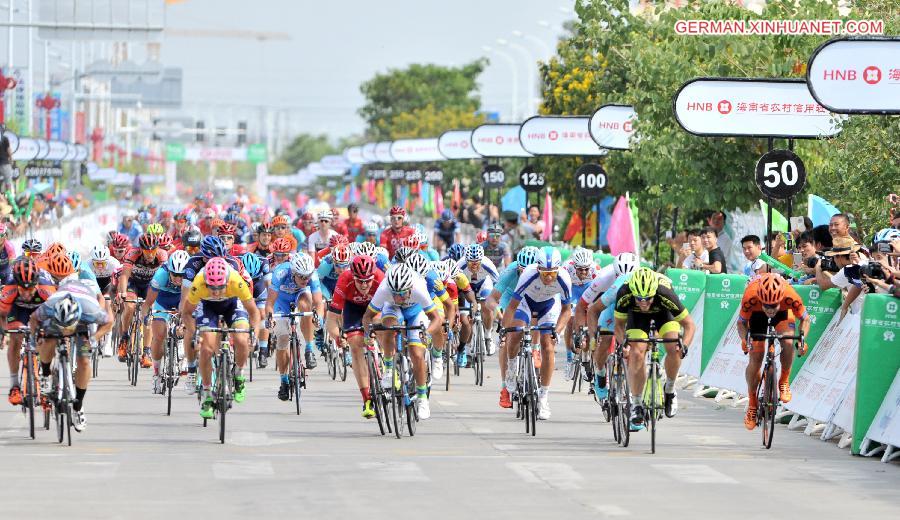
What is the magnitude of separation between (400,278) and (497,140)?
1187 inches

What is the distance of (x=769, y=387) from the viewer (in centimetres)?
1608

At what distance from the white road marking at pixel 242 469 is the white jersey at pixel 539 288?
3842 millimetres

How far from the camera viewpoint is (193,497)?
12.5 metres

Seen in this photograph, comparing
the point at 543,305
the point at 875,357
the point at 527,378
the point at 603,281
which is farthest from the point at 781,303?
the point at 543,305

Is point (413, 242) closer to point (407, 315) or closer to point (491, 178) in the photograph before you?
point (407, 315)

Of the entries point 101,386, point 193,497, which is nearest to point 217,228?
point 101,386

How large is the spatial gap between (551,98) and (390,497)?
1357 inches

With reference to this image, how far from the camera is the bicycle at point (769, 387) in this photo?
16.1 m

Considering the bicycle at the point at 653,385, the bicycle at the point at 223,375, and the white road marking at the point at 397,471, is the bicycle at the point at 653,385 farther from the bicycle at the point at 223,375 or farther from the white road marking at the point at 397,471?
the bicycle at the point at 223,375

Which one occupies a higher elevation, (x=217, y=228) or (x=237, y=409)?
(x=217, y=228)

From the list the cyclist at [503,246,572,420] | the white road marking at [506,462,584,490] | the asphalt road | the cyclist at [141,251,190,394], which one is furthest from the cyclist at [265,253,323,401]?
the white road marking at [506,462,584,490]

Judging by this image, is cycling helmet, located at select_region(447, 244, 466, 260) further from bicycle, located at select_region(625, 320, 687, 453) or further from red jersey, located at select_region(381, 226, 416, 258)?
bicycle, located at select_region(625, 320, 687, 453)

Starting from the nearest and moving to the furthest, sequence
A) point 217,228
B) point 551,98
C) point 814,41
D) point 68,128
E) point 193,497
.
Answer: point 193,497 → point 217,228 → point 814,41 → point 551,98 → point 68,128

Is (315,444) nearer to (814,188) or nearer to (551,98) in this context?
(814,188)
